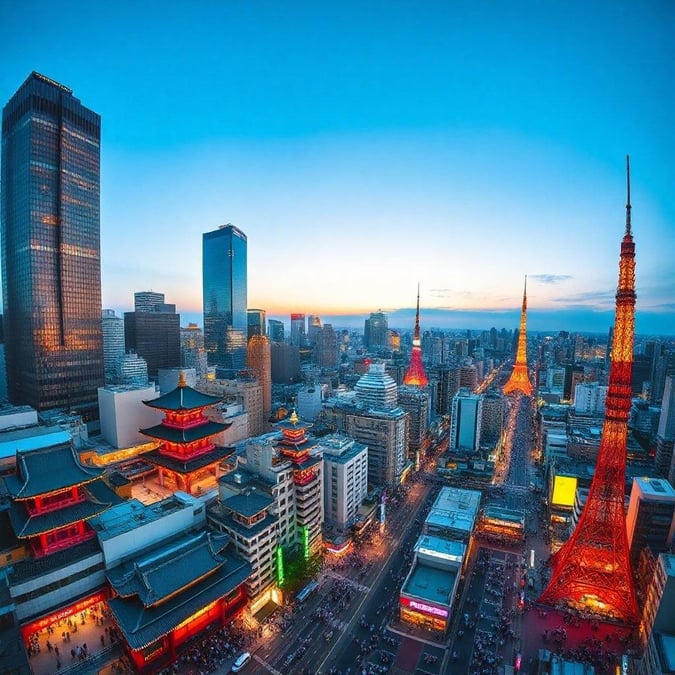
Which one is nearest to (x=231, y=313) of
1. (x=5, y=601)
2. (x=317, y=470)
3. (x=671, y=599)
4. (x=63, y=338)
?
(x=63, y=338)

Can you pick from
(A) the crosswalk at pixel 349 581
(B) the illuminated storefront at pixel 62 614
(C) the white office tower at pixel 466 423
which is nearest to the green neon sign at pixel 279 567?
(A) the crosswalk at pixel 349 581

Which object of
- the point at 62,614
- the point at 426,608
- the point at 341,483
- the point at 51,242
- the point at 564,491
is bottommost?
the point at 426,608

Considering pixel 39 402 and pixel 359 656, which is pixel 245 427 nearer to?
pixel 39 402

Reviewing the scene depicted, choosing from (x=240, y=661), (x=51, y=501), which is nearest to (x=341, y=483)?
(x=240, y=661)

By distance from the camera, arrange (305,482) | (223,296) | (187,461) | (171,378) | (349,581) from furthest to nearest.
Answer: (223,296) < (171,378) < (187,461) < (305,482) < (349,581)

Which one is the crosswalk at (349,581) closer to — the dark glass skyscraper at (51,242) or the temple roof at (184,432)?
the temple roof at (184,432)

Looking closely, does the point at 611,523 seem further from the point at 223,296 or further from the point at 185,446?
the point at 223,296
